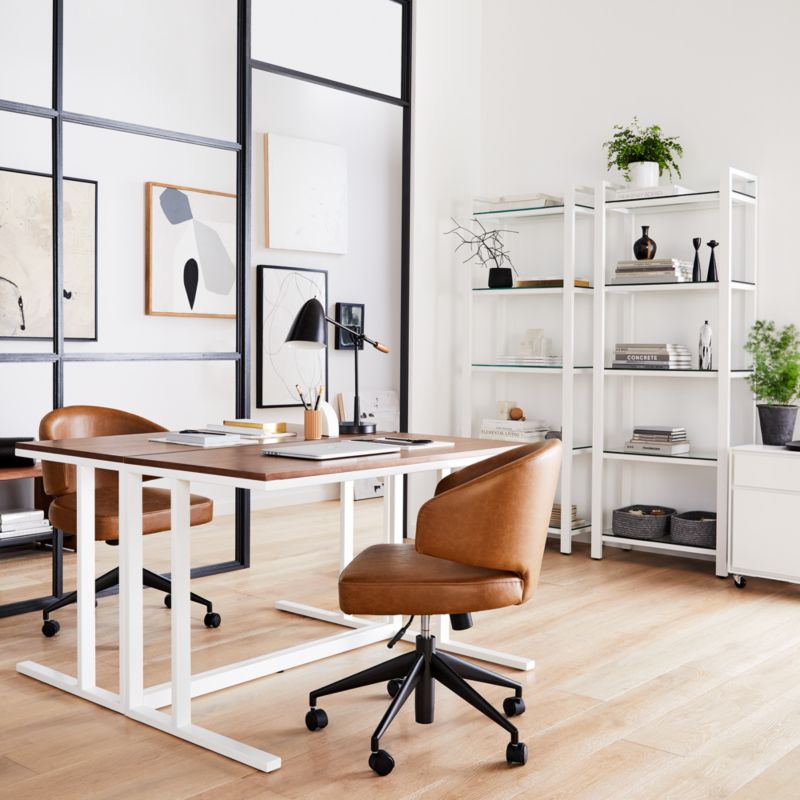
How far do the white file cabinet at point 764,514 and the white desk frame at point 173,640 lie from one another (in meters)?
1.54

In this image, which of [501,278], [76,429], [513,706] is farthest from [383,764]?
[501,278]

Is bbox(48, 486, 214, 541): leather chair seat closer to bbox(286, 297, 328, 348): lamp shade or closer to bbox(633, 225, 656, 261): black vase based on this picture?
bbox(286, 297, 328, 348): lamp shade

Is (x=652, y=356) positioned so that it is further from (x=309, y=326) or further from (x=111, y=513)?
(x=111, y=513)

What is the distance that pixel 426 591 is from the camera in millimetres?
2520

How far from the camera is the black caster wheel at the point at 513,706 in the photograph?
2.86 metres

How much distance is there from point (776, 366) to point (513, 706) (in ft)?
7.85

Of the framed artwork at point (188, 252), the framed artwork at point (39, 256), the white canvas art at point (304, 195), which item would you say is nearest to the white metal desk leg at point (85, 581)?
the framed artwork at point (39, 256)

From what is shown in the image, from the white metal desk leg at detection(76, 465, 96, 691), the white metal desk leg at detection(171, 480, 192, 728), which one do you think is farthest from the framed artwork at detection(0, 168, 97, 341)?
the white metal desk leg at detection(171, 480, 192, 728)

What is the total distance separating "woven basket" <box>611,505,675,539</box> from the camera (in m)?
4.90

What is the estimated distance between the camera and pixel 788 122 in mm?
4738

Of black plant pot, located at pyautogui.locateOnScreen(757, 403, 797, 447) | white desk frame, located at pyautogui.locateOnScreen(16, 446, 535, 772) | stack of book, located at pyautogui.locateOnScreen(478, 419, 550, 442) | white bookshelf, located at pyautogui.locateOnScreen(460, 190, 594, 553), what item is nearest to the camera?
white desk frame, located at pyautogui.locateOnScreen(16, 446, 535, 772)

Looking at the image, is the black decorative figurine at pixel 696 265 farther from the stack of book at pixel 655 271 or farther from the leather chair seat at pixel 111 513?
the leather chair seat at pixel 111 513

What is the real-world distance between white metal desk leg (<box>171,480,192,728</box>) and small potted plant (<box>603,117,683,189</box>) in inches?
123

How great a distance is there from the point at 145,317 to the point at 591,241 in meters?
2.45
